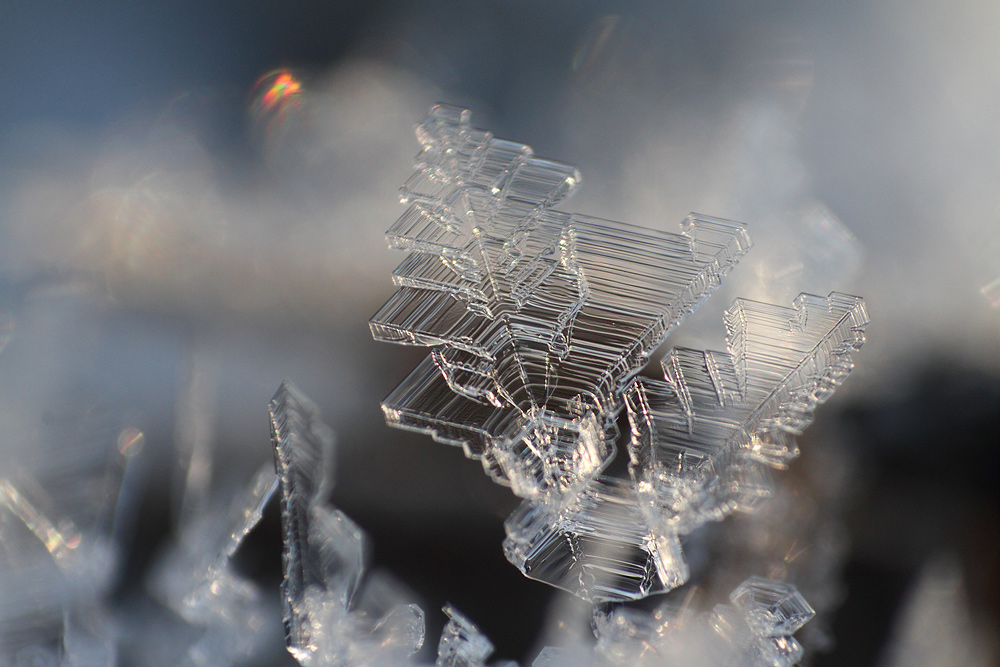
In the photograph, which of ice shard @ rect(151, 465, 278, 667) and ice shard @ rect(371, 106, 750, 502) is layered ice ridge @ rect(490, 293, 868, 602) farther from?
ice shard @ rect(151, 465, 278, 667)

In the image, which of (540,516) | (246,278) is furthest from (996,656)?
(246,278)

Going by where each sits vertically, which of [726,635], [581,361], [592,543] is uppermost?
[581,361]

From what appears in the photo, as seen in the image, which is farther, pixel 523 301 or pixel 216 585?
pixel 216 585

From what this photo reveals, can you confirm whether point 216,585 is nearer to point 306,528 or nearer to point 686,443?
point 306,528

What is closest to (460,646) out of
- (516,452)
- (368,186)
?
(516,452)

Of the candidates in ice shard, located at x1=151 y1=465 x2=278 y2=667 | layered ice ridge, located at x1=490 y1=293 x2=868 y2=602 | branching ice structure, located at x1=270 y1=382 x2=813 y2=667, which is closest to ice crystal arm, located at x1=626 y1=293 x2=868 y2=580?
layered ice ridge, located at x1=490 y1=293 x2=868 y2=602

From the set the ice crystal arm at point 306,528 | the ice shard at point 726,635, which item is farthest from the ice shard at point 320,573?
the ice shard at point 726,635

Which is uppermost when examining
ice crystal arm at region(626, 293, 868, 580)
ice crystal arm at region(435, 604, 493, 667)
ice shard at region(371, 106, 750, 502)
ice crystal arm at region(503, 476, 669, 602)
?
ice shard at region(371, 106, 750, 502)
